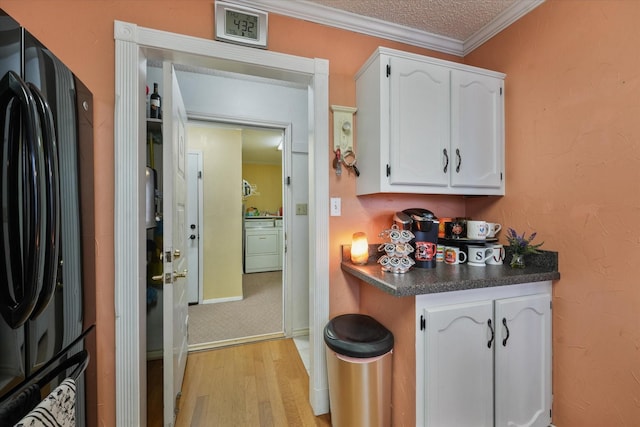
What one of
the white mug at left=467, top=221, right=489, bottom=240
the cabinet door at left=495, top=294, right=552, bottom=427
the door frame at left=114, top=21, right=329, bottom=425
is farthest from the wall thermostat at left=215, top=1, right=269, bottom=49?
the cabinet door at left=495, top=294, right=552, bottom=427

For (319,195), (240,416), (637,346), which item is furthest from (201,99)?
(637,346)

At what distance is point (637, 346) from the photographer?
112 cm

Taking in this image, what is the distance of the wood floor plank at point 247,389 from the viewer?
5.07 ft

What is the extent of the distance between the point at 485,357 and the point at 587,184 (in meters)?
0.99

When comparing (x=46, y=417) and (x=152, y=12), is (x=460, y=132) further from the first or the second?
(x=46, y=417)

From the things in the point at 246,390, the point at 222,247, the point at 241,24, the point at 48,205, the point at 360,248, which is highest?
the point at 241,24

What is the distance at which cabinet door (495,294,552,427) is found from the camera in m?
1.27

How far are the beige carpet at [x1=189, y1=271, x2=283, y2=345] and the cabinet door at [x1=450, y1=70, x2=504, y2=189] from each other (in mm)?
2272

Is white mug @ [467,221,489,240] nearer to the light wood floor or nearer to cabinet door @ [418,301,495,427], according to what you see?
cabinet door @ [418,301,495,427]

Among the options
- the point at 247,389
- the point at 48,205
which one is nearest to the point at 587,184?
the point at 48,205

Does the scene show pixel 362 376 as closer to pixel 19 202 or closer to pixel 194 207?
pixel 19 202

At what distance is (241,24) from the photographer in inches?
56.2

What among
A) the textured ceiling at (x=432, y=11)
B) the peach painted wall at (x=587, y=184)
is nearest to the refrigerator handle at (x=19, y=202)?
the textured ceiling at (x=432, y=11)

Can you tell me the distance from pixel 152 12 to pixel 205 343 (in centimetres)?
248
